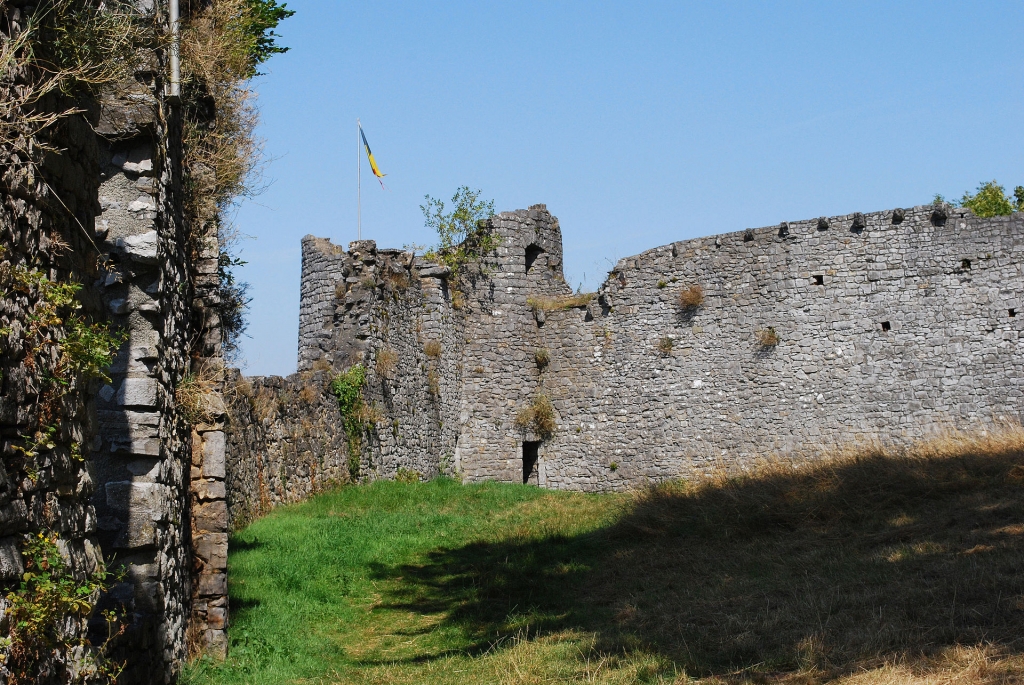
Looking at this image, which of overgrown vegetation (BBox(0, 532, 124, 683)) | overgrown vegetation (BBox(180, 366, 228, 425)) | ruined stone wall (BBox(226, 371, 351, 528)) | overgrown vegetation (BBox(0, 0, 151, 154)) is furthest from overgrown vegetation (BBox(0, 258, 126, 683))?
ruined stone wall (BBox(226, 371, 351, 528))

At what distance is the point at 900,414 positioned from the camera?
51.9ft

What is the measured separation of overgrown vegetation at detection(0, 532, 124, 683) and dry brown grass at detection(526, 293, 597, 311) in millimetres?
15634

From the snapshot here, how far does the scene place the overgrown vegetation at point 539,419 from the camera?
61.4 feet

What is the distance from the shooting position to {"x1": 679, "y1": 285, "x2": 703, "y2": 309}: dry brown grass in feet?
57.2

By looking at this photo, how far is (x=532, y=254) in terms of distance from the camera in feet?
63.9

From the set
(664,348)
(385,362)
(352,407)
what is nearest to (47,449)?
(352,407)

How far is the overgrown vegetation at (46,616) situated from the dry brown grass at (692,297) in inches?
585

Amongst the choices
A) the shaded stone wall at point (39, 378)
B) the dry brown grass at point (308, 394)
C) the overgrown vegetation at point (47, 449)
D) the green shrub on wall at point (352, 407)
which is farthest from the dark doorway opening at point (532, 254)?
the overgrown vegetation at point (47, 449)

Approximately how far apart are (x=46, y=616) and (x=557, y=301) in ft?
53.8

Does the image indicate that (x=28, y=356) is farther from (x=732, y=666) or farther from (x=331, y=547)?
(x=331, y=547)

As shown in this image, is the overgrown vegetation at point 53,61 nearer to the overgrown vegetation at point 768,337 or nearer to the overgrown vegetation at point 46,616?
the overgrown vegetation at point 46,616

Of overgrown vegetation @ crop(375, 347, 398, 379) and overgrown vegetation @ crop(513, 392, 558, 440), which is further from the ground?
overgrown vegetation @ crop(375, 347, 398, 379)

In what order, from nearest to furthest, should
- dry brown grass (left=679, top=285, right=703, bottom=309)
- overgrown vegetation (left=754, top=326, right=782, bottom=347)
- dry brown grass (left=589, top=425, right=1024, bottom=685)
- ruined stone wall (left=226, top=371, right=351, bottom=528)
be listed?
dry brown grass (left=589, top=425, right=1024, bottom=685) < ruined stone wall (left=226, top=371, right=351, bottom=528) < overgrown vegetation (left=754, top=326, right=782, bottom=347) < dry brown grass (left=679, top=285, right=703, bottom=309)

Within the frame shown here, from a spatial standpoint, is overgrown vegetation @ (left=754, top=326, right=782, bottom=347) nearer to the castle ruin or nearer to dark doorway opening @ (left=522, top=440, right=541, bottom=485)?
the castle ruin
